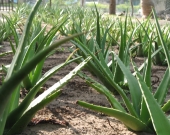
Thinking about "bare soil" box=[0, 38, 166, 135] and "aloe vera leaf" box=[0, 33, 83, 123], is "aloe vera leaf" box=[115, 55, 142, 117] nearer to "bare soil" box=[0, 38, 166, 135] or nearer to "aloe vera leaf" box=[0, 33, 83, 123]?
"bare soil" box=[0, 38, 166, 135]

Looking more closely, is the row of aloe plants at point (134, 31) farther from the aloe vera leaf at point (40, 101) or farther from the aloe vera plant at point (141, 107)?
the aloe vera leaf at point (40, 101)

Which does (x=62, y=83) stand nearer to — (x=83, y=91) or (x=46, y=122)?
(x=46, y=122)

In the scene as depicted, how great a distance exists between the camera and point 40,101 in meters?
0.72

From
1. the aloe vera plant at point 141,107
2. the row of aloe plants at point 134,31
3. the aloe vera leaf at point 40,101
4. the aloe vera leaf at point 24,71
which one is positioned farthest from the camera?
the row of aloe plants at point 134,31

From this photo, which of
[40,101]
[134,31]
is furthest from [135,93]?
[134,31]

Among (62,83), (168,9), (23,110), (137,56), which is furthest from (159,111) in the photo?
(168,9)

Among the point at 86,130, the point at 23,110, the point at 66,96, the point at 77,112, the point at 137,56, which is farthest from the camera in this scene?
the point at 137,56

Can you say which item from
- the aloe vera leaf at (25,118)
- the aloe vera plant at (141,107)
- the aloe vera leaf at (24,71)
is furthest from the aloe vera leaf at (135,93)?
the aloe vera leaf at (24,71)

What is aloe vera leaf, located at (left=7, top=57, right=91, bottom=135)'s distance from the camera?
2.31 ft

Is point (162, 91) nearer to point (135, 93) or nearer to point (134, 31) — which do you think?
A: point (135, 93)

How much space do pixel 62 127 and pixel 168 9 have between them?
13.4m

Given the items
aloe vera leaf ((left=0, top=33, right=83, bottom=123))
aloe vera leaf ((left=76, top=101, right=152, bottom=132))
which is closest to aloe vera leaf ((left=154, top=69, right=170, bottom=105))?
aloe vera leaf ((left=76, top=101, right=152, bottom=132))

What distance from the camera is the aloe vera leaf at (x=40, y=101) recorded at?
71cm

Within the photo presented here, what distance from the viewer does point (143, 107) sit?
32.9 inches
